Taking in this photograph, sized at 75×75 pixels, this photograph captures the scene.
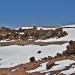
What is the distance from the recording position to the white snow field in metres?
46.1

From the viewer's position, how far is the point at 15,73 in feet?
110

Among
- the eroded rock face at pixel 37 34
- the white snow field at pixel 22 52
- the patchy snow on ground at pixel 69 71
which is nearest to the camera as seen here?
the patchy snow on ground at pixel 69 71

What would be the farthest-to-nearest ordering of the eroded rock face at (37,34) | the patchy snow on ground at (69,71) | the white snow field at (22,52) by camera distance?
1. the eroded rock face at (37,34)
2. the white snow field at (22,52)
3. the patchy snow on ground at (69,71)

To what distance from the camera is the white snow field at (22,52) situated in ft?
151

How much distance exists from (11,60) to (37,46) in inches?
340

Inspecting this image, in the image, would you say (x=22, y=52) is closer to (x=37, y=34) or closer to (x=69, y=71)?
(x=37, y=34)

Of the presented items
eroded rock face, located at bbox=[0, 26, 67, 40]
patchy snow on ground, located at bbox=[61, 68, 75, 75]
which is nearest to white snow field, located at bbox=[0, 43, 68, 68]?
eroded rock face, located at bbox=[0, 26, 67, 40]

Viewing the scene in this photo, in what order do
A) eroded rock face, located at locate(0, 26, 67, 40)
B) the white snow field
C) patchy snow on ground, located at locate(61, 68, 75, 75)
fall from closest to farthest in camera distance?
patchy snow on ground, located at locate(61, 68, 75, 75), the white snow field, eroded rock face, located at locate(0, 26, 67, 40)

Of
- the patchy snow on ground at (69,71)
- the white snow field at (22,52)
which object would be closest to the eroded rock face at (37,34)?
the white snow field at (22,52)

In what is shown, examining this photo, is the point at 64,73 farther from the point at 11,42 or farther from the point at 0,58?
the point at 11,42

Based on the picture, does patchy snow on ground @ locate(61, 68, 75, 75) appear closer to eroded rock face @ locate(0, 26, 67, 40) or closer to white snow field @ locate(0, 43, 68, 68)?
white snow field @ locate(0, 43, 68, 68)

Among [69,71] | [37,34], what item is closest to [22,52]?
[37,34]

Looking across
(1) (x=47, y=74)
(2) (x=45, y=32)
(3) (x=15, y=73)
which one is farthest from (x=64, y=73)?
(2) (x=45, y=32)

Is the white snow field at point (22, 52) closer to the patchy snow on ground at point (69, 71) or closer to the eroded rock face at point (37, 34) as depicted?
the eroded rock face at point (37, 34)
